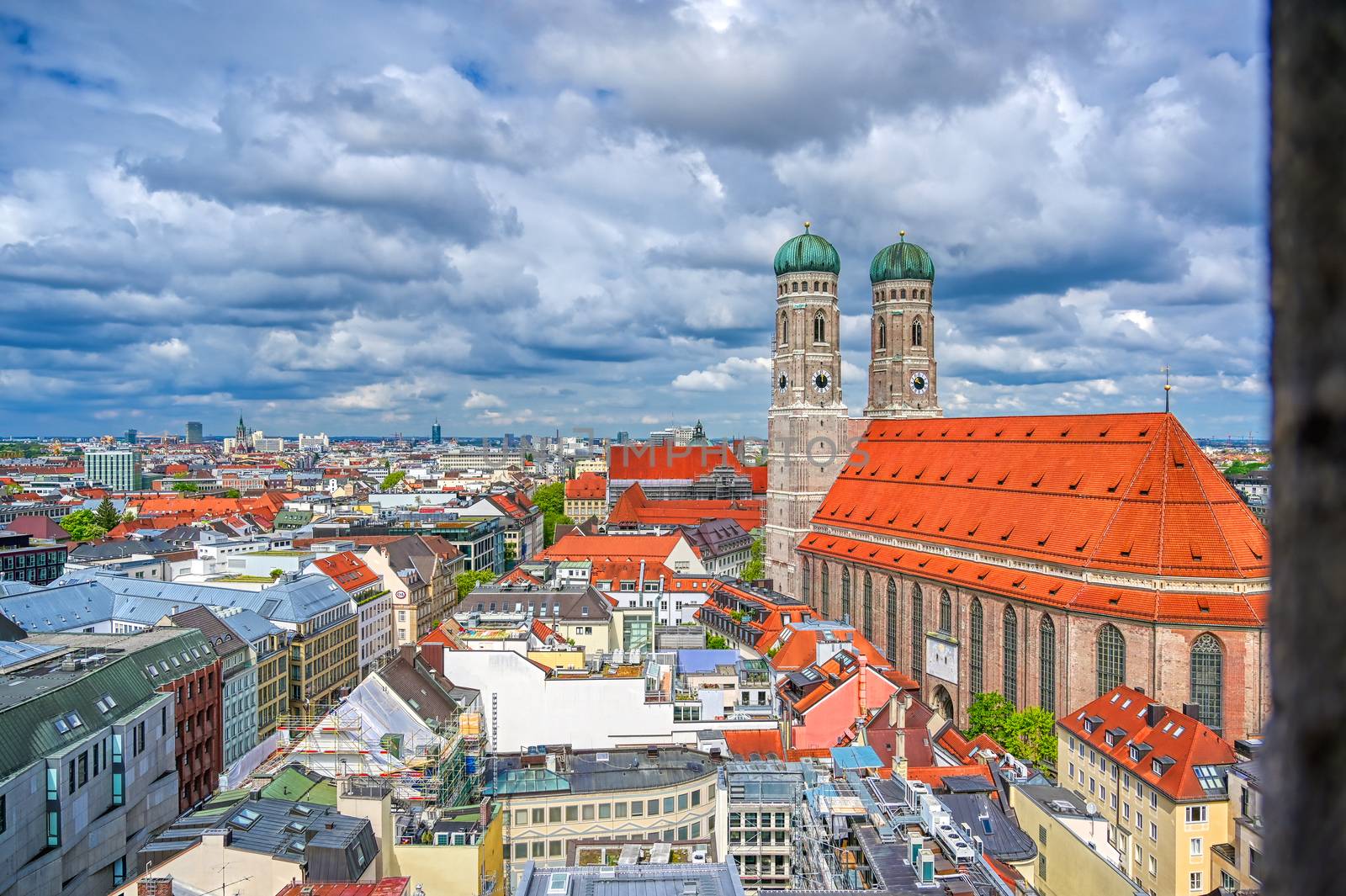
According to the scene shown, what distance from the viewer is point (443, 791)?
121 feet

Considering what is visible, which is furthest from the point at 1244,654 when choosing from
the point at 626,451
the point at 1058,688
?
the point at 626,451

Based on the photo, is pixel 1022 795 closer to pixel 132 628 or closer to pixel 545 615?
pixel 545 615

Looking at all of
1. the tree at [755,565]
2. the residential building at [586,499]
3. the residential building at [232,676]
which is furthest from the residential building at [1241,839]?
the residential building at [586,499]

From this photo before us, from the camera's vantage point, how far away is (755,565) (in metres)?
108

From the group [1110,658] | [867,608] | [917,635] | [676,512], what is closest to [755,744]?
[1110,658]

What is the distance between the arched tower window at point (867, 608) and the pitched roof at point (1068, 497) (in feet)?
13.3

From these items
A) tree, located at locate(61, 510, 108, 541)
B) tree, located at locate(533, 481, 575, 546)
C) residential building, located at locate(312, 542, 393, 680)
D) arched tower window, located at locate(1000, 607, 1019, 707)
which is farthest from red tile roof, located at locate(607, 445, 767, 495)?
arched tower window, located at locate(1000, 607, 1019, 707)

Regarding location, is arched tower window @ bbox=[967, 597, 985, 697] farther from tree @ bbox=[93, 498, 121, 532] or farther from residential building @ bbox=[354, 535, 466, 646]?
tree @ bbox=[93, 498, 121, 532]

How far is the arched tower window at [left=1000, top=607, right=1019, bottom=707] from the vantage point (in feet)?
193

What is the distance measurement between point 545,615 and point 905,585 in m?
25.0

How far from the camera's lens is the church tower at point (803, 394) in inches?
3583

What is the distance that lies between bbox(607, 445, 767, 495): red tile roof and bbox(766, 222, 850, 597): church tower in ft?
205

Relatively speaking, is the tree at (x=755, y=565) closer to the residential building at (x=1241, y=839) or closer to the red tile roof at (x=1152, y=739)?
the red tile roof at (x=1152, y=739)

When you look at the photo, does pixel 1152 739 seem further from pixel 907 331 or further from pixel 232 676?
pixel 907 331
